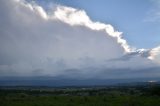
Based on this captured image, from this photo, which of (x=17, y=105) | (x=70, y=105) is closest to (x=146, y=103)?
(x=70, y=105)

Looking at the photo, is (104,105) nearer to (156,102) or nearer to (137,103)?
(137,103)

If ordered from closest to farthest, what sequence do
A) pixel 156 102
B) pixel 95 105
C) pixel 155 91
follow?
1. pixel 95 105
2. pixel 156 102
3. pixel 155 91

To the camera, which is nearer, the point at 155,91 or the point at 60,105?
the point at 60,105

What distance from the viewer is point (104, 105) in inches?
2051

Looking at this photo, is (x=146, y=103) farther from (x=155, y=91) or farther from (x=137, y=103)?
(x=155, y=91)

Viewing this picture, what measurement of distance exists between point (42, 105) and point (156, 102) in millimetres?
19885

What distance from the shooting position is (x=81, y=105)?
53.7 meters

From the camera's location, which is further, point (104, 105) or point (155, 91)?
point (155, 91)

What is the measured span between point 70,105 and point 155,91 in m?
31.5

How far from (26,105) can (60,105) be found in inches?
236

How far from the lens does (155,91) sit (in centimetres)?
7819

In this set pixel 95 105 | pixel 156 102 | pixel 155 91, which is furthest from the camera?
pixel 155 91

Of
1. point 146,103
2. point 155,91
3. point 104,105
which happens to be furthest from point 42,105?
point 155,91

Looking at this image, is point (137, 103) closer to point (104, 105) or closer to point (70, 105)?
point (104, 105)
